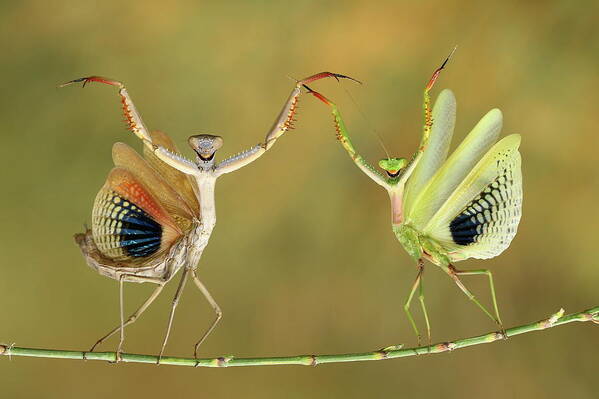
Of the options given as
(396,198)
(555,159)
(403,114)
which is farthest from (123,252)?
(555,159)

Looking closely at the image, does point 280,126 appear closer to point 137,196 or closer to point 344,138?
point 344,138

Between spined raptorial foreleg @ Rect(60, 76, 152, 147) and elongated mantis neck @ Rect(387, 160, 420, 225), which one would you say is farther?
elongated mantis neck @ Rect(387, 160, 420, 225)

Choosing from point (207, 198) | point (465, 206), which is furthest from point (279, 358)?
point (465, 206)

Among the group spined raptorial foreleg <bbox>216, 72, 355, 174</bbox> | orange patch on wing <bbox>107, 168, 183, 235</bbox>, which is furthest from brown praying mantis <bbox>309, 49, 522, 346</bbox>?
orange patch on wing <bbox>107, 168, 183, 235</bbox>

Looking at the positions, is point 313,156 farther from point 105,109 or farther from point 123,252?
point 123,252

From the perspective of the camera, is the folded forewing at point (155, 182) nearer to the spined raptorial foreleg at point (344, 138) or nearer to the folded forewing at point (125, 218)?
the folded forewing at point (125, 218)

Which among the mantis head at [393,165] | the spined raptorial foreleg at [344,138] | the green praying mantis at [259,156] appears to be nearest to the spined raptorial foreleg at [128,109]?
the green praying mantis at [259,156]

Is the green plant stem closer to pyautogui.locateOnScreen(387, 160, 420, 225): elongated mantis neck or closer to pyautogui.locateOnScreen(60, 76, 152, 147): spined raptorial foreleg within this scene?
pyautogui.locateOnScreen(387, 160, 420, 225): elongated mantis neck
